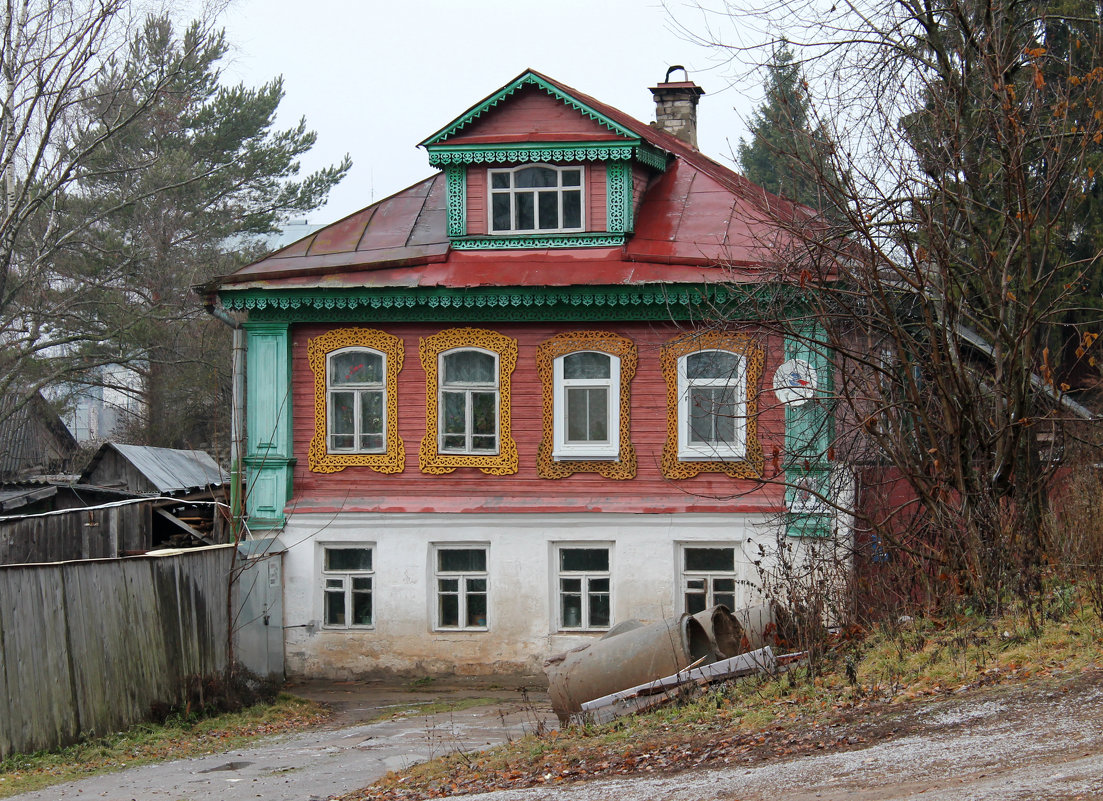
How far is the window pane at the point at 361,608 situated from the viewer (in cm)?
1805

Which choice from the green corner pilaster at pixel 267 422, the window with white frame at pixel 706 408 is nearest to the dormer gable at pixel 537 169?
the window with white frame at pixel 706 408

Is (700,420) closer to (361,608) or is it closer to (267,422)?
(361,608)

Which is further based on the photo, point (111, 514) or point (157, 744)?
point (111, 514)

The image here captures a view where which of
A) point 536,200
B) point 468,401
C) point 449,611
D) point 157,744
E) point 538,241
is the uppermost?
point 536,200

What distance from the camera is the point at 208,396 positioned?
1463 inches

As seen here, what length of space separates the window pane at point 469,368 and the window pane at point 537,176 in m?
2.58

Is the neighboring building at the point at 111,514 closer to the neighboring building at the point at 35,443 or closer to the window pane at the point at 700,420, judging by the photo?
the window pane at the point at 700,420

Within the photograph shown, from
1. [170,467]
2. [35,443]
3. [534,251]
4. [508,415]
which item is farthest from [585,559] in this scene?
[35,443]

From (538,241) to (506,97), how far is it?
2.20m

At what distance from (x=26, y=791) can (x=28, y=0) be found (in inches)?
705

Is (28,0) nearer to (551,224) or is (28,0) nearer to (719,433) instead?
(551,224)

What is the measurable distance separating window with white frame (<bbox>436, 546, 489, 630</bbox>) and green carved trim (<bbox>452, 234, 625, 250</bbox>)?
4302mm

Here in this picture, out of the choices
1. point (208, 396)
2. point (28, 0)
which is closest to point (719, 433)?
point (28, 0)

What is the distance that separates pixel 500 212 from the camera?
60.6ft
